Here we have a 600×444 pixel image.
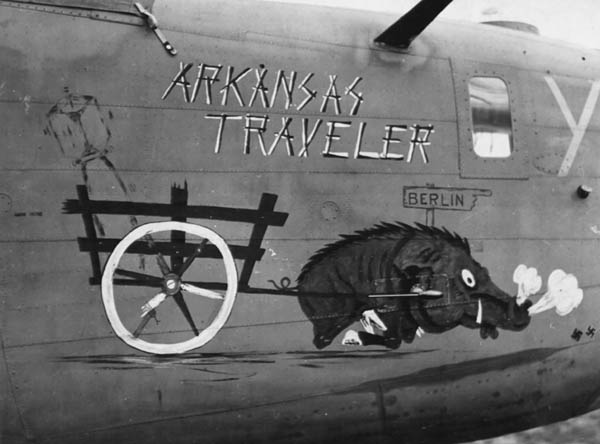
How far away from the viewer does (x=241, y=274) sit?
5648mm

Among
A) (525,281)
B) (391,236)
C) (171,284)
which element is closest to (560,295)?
(525,281)

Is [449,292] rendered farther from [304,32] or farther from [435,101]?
[304,32]

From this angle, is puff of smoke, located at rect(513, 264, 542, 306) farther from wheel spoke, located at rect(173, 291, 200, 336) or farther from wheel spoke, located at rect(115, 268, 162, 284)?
wheel spoke, located at rect(115, 268, 162, 284)

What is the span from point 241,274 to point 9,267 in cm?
158

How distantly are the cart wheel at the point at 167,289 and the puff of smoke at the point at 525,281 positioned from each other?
223 cm

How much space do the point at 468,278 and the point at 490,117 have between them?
52.4 inches

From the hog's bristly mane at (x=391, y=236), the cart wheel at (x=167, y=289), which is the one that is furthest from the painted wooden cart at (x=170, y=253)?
the hog's bristly mane at (x=391, y=236)

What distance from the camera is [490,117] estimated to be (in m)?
6.38

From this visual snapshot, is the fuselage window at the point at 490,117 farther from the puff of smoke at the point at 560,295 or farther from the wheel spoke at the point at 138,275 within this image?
the wheel spoke at the point at 138,275

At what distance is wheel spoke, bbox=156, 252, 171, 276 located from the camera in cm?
555

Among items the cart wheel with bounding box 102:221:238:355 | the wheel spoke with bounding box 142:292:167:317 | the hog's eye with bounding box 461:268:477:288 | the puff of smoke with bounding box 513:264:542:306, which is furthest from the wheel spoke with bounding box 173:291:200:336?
the puff of smoke with bounding box 513:264:542:306

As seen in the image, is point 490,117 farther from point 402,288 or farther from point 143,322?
point 143,322

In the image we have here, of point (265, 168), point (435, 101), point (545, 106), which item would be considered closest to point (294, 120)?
point (265, 168)

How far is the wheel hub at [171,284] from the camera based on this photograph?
18.2ft
